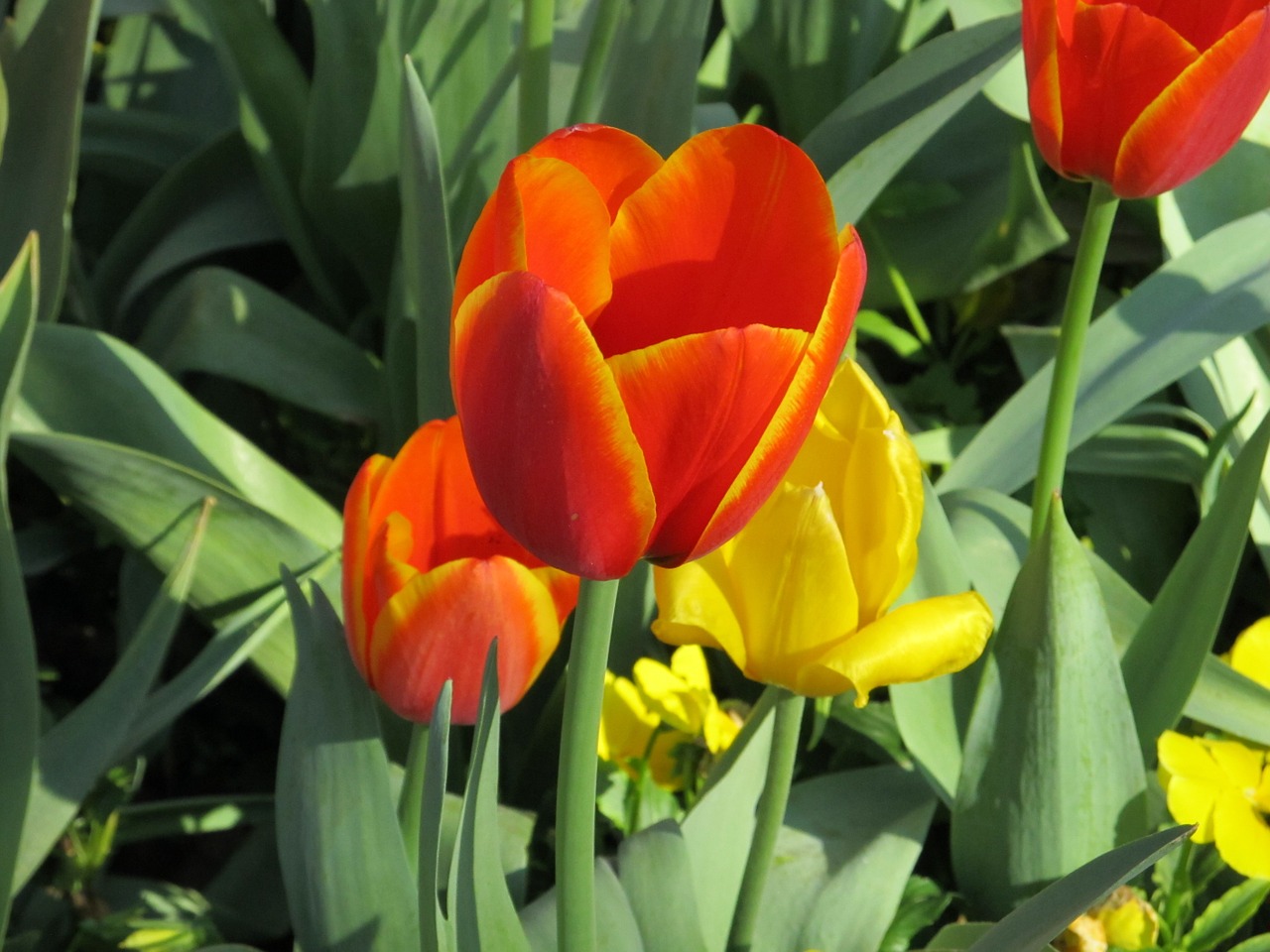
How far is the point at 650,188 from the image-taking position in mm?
432

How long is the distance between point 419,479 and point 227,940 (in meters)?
0.46

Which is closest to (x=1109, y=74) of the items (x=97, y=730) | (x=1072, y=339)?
(x=1072, y=339)

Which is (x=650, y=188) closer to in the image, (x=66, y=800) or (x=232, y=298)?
(x=66, y=800)

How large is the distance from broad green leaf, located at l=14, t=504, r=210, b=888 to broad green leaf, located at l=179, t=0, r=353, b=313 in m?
0.59

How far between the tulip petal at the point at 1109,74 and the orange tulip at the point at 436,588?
1.15 feet

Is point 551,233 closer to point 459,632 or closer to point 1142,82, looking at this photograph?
point 459,632

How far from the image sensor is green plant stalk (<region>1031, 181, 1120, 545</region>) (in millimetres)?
736

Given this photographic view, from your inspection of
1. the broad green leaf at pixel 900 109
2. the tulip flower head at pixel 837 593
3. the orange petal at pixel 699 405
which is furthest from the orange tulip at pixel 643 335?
the broad green leaf at pixel 900 109

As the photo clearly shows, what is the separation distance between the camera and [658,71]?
987 millimetres

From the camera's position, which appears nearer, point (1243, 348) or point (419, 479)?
point (419, 479)

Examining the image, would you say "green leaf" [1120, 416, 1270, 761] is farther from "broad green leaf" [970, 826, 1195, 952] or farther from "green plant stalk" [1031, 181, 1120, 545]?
"broad green leaf" [970, 826, 1195, 952]

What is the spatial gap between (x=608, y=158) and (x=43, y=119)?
672 mm

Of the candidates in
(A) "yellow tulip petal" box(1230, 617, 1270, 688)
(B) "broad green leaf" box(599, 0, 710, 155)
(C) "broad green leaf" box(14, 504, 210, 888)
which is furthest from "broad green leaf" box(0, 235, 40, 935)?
(A) "yellow tulip petal" box(1230, 617, 1270, 688)

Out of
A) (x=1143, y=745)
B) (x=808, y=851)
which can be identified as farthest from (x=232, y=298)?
(x=1143, y=745)
